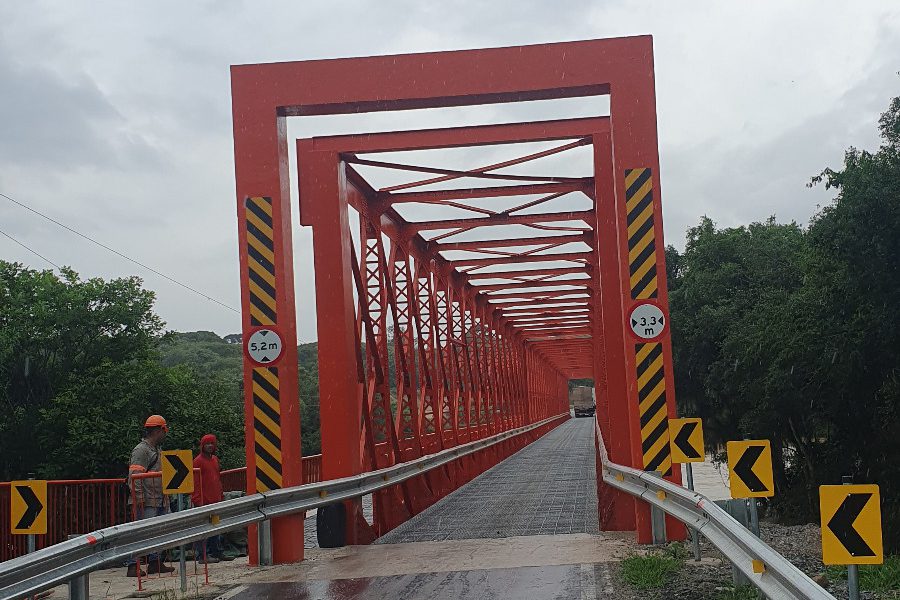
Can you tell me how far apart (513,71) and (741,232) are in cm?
2556

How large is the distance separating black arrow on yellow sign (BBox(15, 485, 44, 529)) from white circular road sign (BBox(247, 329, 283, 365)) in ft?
12.0

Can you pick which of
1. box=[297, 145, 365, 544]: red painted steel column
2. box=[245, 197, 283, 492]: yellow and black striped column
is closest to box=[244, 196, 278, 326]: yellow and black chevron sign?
box=[245, 197, 283, 492]: yellow and black striped column

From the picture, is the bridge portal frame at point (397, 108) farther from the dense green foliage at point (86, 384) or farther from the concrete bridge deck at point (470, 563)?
the dense green foliage at point (86, 384)

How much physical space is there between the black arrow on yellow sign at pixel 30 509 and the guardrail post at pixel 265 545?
10.6ft

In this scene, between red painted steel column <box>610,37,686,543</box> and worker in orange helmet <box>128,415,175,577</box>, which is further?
red painted steel column <box>610,37,686,543</box>

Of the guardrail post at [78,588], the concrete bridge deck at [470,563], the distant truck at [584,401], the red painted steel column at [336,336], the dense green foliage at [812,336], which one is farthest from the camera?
the distant truck at [584,401]

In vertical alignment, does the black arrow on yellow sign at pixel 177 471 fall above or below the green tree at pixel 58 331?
below

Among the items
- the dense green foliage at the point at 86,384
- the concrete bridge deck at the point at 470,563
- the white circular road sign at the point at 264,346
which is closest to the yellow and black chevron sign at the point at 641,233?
the concrete bridge deck at the point at 470,563

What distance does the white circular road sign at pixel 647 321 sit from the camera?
1012 centimetres

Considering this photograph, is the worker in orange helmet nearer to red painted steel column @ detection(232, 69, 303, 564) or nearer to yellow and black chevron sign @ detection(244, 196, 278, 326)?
red painted steel column @ detection(232, 69, 303, 564)

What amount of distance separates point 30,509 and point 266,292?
3.98m

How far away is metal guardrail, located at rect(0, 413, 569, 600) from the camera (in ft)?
18.2

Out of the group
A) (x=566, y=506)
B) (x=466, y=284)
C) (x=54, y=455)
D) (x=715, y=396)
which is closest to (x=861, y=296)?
(x=566, y=506)

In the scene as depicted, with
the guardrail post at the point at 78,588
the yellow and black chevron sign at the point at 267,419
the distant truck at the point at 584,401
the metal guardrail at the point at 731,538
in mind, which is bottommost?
the distant truck at the point at 584,401
